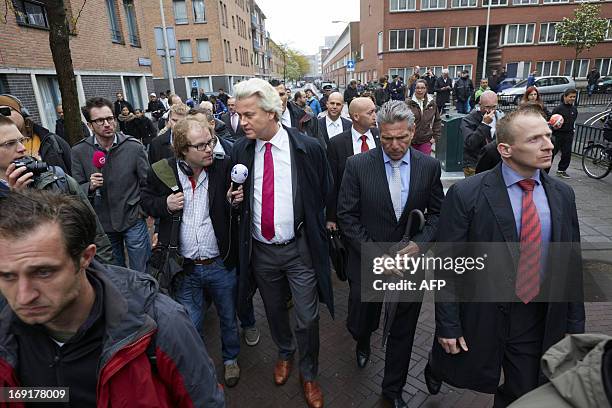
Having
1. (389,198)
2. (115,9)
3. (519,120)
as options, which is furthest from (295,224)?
(115,9)

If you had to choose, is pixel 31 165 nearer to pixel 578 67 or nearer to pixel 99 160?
pixel 99 160

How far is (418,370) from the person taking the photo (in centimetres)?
331

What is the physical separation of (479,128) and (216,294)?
401cm

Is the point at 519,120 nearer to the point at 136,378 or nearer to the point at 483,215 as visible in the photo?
the point at 483,215

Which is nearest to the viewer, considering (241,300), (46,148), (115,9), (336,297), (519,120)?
(519,120)

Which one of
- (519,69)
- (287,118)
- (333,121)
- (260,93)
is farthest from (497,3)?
(260,93)

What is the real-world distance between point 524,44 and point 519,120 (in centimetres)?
4207

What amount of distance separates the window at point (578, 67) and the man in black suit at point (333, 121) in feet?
132

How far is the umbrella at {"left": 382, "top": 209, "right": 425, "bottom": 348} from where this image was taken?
8.72ft

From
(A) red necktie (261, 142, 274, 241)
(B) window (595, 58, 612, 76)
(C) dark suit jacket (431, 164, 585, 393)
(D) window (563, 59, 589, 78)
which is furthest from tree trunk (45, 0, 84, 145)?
(B) window (595, 58, 612, 76)

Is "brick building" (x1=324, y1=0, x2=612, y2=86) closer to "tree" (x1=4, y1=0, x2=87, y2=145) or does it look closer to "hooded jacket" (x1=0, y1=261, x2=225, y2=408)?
"tree" (x1=4, y1=0, x2=87, y2=145)

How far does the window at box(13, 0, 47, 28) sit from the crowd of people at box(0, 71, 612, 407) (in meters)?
9.15

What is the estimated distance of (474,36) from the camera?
3659 centimetres

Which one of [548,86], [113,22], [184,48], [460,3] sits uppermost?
[460,3]
